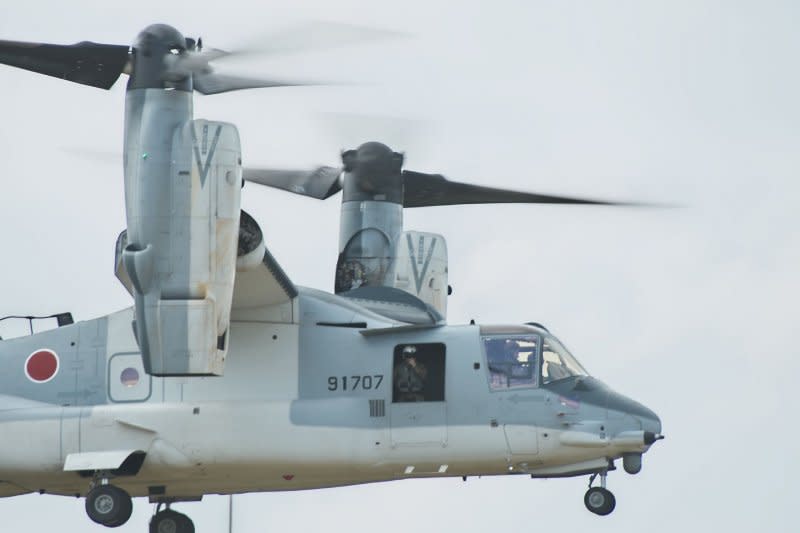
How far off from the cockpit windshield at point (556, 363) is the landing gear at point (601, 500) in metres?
1.26

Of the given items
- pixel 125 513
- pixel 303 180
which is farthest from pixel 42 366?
pixel 303 180

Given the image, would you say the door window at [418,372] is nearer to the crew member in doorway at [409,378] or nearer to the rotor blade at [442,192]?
the crew member in doorway at [409,378]

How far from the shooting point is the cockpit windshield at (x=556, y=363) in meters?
24.0

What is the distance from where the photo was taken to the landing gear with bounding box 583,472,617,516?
23.8 metres

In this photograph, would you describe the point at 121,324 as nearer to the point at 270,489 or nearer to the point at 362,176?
the point at 270,489

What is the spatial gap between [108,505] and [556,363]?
5545 mm

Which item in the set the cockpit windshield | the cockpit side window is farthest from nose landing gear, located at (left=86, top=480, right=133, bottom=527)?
the cockpit windshield

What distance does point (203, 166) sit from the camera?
72.1ft

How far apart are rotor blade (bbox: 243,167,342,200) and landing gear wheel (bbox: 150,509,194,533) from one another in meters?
5.44

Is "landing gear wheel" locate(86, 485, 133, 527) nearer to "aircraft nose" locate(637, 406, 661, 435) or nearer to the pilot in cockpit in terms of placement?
the pilot in cockpit

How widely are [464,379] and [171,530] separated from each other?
14.3 ft

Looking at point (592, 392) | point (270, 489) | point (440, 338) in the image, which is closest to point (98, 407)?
point (270, 489)

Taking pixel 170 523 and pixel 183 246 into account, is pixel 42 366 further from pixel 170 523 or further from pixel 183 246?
pixel 183 246

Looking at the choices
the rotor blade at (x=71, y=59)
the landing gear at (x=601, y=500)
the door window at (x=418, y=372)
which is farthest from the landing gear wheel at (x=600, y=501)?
the rotor blade at (x=71, y=59)
